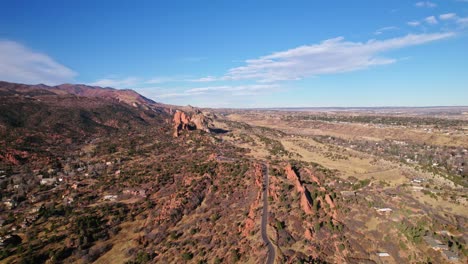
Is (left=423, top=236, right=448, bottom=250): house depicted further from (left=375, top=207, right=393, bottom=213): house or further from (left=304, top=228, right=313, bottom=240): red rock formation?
(left=304, top=228, right=313, bottom=240): red rock formation

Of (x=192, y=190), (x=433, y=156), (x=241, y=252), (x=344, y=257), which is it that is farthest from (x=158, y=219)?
(x=433, y=156)

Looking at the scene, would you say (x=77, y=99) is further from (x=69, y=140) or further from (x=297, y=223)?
(x=297, y=223)

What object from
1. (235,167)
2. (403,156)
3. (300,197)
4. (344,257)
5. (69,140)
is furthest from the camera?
(69,140)

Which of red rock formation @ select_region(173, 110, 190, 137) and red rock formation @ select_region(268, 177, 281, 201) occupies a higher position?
red rock formation @ select_region(173, 110, 190, 137)

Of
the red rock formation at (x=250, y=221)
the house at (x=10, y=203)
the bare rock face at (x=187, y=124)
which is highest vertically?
the bare rock face at (x=187, y=124)

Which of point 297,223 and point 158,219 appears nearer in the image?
point 297,223

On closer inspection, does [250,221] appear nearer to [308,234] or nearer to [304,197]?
[308,234]

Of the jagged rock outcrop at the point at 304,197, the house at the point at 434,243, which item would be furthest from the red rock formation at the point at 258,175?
the house at the point at 434,243

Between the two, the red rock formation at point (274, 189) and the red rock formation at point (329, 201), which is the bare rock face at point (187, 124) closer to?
the red rock formation at point (274, 189)

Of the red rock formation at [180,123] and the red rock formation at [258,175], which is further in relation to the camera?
the red rock formation at [180,123]

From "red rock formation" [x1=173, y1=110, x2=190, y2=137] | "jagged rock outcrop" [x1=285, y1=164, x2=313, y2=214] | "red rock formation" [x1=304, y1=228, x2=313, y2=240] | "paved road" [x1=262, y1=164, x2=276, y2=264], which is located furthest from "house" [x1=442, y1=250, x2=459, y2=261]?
"red rock formation" [x1=173, y1=110, x2=190, y2=137]

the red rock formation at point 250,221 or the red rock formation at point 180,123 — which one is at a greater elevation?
the red rock formation at point 180,123
